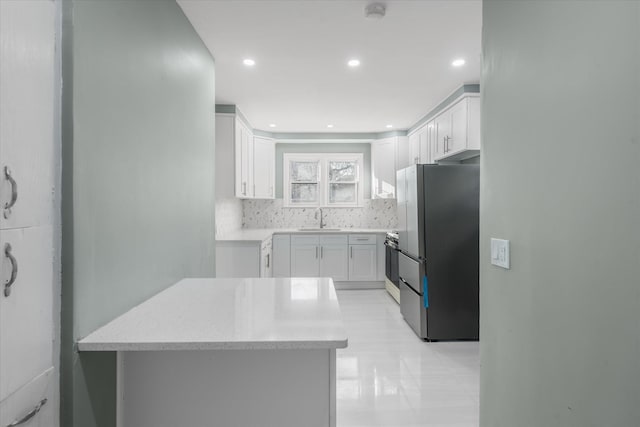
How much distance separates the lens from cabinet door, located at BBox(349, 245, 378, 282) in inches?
204

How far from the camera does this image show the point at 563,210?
1.12 m

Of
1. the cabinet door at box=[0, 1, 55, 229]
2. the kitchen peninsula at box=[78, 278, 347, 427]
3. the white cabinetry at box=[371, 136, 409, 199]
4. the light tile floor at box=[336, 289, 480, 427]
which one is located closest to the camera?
the cabinet door at box=[0, 1, 55, 229]

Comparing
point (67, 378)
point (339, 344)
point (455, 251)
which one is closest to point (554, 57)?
point (339, 344)

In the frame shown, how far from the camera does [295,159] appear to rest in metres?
5.88

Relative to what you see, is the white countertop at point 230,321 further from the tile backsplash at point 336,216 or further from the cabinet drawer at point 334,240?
the tile backsplash at point 336,216

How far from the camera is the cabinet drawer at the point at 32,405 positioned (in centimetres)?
85

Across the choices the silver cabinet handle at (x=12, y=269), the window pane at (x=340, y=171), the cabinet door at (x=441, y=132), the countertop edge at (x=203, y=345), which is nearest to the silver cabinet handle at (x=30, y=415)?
the countertop edge at (x=203, y=345)

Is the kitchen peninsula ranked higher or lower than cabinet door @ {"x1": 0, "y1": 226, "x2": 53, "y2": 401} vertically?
lower

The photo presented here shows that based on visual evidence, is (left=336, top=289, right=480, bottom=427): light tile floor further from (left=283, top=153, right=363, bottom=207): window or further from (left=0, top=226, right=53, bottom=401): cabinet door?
(left=283, top=153, right=363, bottom=207): window

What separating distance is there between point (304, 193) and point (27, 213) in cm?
Result: 500

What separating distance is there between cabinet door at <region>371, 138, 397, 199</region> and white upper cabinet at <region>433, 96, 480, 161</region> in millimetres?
1281

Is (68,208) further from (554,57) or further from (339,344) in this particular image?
(554,57)

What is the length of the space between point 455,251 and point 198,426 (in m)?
2.64

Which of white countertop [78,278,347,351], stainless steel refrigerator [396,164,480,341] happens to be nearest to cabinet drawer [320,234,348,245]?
stainless steel refrigerator [396,164,480,341]
